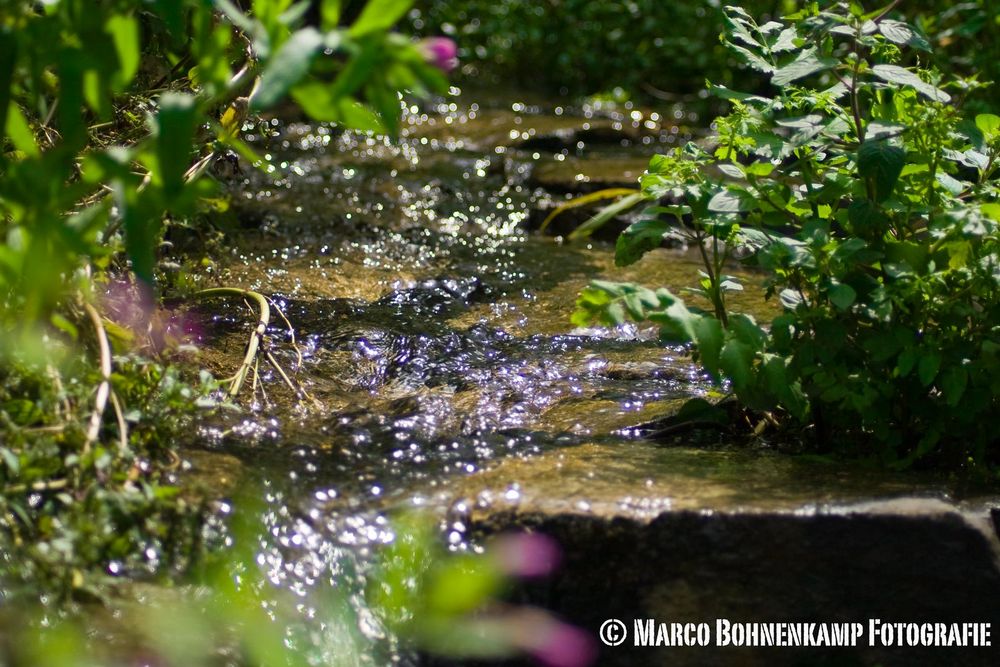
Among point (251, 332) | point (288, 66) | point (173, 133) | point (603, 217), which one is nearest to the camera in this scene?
point (288, 66)

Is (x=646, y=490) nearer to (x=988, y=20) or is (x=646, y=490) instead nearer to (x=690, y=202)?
(x=690, y=202)

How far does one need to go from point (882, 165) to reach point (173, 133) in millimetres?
1378

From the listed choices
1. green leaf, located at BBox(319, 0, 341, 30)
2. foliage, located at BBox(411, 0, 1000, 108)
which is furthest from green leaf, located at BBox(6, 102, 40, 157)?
foliage, located at BBox(411, 0, 1000, 108)

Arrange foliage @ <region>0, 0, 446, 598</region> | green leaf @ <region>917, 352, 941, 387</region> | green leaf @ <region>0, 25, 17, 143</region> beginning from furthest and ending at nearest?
green leaf @ <region>917, 352, 941, 387</region>, green leaf @ <region>0, 25, 17, 143</region>, foliage @ <region>0, 0, 446, 598</region>

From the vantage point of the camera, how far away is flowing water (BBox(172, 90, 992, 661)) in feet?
7.30

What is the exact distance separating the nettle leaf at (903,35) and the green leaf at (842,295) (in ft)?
1.85

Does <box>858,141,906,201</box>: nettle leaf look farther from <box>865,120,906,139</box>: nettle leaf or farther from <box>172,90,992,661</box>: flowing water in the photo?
<box>172,90,992,661</box>: flowing water

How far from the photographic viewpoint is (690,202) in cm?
240

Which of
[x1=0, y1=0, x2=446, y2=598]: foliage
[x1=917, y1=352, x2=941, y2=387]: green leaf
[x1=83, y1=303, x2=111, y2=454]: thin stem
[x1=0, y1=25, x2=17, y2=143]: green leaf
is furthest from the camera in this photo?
[x1=917, y1=352, x2=941, y2=387]: green leaf

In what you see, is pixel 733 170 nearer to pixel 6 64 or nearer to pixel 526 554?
pixel 526 554

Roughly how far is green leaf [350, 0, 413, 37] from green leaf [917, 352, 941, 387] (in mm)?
1283

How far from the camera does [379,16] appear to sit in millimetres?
1575

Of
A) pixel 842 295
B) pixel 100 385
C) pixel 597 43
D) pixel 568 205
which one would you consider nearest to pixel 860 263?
pixel 842 295

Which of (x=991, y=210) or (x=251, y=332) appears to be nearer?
(x=991, y=210)
